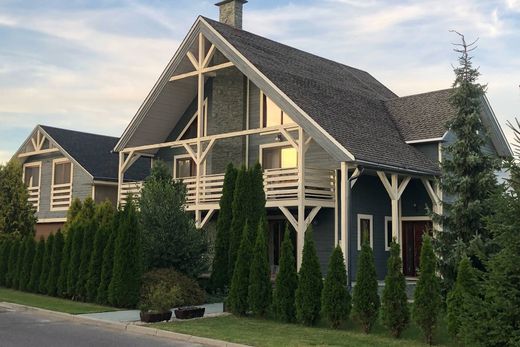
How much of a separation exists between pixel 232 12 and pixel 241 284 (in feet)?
54.8

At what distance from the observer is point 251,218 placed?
18469mm

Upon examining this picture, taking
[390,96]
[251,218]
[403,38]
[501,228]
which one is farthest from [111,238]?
[390,96]

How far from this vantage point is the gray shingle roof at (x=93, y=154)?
3138 centimetres

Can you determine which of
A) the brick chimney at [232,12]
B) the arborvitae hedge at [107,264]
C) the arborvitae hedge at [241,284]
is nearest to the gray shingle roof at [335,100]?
the brick chimney at [232,12]

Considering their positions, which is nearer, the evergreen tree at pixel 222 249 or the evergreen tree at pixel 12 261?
the evergreen tree at pixel 222 249

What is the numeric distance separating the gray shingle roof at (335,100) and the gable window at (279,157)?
2486 millimetres

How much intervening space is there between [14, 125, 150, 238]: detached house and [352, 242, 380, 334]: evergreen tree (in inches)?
810

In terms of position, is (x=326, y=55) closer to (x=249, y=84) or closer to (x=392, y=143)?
(x=249, y=84)

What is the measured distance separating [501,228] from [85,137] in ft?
94.6

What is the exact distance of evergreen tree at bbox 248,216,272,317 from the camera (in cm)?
1462

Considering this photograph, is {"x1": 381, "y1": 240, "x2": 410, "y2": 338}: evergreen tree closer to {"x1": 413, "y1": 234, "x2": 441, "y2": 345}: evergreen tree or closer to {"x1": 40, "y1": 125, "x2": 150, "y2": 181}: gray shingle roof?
{"x1": 413, "y1": 234, "x2": 441, "y2": 345}: evergreen tree

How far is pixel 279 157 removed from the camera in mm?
24094

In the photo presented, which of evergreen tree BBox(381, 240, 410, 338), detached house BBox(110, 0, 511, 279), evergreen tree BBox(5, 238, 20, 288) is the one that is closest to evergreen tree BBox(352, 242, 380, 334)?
evergreen tree BBox(381, 240, 410, 338)

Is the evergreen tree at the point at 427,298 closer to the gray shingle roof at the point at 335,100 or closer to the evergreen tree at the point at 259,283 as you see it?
the evergreen tree at the point at 259,283
